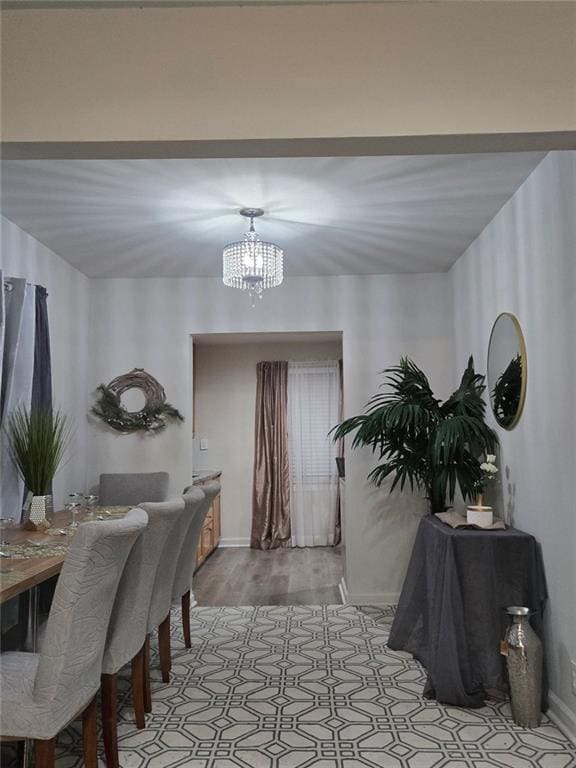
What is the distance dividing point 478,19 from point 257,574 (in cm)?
502

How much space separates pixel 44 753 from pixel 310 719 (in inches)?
54.6

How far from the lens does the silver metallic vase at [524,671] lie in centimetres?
281

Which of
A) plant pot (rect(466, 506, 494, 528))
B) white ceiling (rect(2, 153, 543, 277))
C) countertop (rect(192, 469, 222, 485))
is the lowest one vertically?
plant pot (rect(466, 506, 494, 528))

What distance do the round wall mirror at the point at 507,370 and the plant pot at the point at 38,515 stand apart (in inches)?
96.8

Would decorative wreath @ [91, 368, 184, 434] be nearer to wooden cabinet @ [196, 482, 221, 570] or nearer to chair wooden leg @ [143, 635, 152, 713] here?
wooden cabinet @ [196, 482, 221, 570]

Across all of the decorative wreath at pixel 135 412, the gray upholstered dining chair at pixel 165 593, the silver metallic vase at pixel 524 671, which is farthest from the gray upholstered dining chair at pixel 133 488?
the silver metallic vase at pixel 524 671

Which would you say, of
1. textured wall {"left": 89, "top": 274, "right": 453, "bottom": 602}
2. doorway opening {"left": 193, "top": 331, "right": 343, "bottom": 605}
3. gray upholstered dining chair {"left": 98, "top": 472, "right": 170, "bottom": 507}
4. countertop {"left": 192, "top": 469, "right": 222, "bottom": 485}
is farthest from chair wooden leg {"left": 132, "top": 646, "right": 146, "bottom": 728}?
doorway opening {"left": 193, "top": 331, "right": 343, "bottom": 605}

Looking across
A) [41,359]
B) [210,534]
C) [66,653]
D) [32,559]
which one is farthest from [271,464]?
[66,653]

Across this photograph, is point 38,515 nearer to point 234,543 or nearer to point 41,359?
point 41,359

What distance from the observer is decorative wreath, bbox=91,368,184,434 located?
5.07 m

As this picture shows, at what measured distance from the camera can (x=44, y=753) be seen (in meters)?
1.90

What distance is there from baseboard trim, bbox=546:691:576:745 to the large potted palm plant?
1.09 m

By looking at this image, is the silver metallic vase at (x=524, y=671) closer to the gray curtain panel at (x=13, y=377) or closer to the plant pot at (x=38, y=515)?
the plant pot at (x=38, y=515)

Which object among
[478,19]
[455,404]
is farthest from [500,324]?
[478,19]
